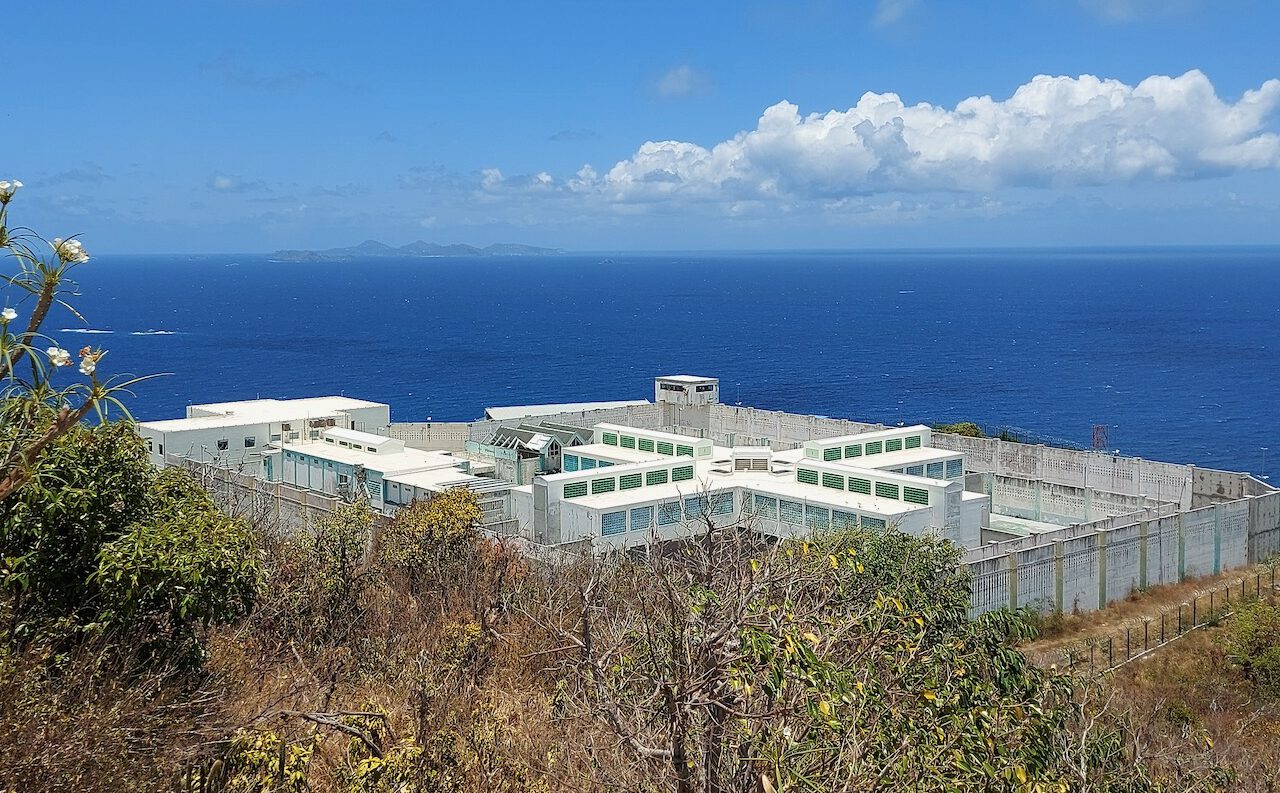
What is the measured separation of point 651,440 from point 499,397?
53732 mm

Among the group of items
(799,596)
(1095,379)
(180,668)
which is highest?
(799,596)

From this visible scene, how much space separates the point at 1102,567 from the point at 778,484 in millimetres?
9673

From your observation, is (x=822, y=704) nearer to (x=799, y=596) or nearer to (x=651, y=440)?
(x=799, y=596)

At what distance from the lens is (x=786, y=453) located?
42.0 m

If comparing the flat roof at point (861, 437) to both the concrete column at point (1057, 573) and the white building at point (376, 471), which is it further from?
the white building at point (376, 471)

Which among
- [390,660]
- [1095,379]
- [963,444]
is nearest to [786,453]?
[963,444]

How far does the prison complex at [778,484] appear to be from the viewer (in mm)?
31625

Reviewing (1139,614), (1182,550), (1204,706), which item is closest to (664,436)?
(1139,614)

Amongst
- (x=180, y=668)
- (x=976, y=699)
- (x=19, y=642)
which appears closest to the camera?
(x=976, y=699)

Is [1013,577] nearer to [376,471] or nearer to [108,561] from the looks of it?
[376,471]

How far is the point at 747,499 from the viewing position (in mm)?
34156

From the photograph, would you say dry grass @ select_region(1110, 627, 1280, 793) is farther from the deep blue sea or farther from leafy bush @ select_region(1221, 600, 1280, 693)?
the deep blue sea

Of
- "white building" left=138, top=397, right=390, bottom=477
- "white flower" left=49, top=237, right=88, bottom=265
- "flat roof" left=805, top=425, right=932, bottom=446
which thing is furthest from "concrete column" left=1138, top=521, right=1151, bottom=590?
"white flower" left=49, top=237, right=88, bottom=265

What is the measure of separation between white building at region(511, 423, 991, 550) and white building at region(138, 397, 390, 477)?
43.8ft
